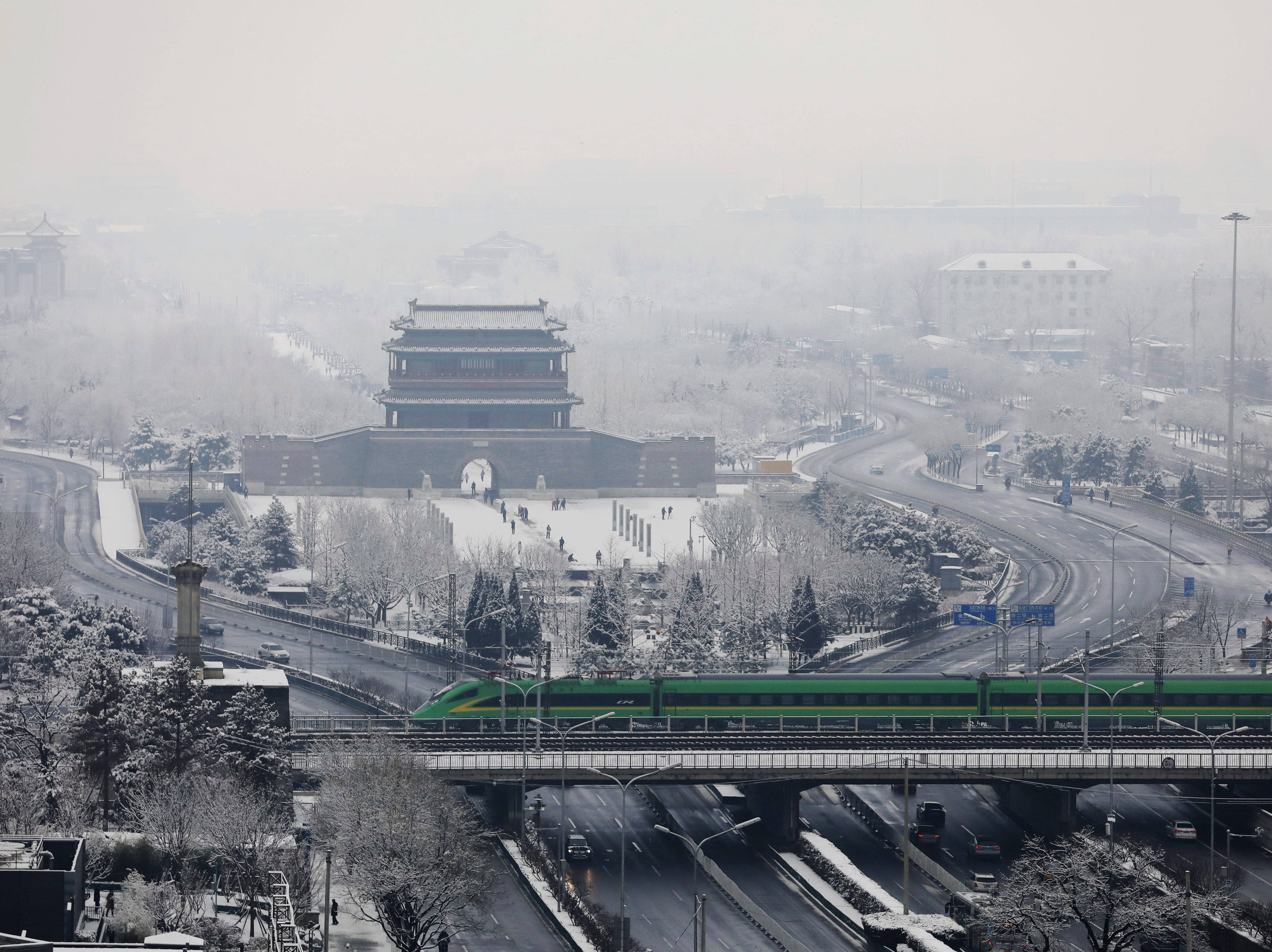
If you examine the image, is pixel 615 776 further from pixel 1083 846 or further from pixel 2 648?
pixel 2 648

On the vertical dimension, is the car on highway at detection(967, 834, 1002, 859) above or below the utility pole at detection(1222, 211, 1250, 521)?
below

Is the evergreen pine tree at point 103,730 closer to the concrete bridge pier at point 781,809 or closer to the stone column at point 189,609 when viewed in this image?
the stone column at point 189,609

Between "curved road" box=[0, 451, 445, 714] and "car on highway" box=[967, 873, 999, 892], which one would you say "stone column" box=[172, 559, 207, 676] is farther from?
"car on highway" box=[967, 873, 999, 892]

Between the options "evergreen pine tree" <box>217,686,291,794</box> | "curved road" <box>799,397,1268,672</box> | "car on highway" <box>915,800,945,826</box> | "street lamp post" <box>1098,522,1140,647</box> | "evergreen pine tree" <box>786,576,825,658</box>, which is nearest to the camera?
"evergreen pine tree" <box>217,686,291,794</box>

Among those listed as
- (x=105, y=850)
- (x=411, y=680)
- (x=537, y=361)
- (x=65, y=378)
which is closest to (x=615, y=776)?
(x=105, y=850)

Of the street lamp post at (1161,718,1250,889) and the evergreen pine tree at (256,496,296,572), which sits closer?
the street lamp post at (1161,718,1250,889)

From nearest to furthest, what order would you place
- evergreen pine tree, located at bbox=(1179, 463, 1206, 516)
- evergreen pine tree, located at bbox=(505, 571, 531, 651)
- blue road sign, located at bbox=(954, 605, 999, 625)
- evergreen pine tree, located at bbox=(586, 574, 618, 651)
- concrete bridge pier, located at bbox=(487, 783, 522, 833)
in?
concrete bridge pier, located at bbox=(487, 783, 522, 833), evergreen pine tree, located at bbox=(505, 571, 531, 651), evergreen pine tree, located at bbox=(586, 574, 618, 651), blue road sign, located at bbox=(954, 605, 999, 625), evergreen pine tree, located at bbox=(1179, 463, 1206, 516)

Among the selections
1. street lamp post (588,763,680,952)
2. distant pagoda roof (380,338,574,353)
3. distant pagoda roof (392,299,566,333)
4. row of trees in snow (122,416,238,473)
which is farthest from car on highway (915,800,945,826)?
row of trees in snow (122,416,238,473)
